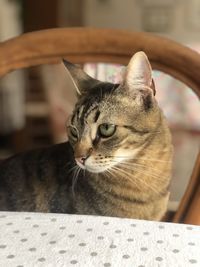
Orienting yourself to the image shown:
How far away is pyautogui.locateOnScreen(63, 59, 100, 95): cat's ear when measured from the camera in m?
0.71

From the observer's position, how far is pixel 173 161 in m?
0.77

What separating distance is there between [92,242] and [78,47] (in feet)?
1.27

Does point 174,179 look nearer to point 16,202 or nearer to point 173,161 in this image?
point 173,161

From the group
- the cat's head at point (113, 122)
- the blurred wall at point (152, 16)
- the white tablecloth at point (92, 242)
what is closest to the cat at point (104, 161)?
the cat's head at point (113, 122)

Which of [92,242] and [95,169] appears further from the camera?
[95,169]

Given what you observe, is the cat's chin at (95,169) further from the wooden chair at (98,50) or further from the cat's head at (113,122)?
the wooden chair at (98,50)

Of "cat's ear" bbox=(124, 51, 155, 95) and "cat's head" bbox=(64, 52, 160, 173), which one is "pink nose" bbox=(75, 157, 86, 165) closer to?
"cat's head" bbox=(64, 52, 160, 173)

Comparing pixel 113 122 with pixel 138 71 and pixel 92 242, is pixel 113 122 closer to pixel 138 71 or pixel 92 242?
pixel 138 71

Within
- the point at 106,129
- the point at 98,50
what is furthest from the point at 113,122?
the point at 98,50

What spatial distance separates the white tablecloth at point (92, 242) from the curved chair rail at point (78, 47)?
12.1 inches

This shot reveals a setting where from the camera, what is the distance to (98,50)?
2.65ft

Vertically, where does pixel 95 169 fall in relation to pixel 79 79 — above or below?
below

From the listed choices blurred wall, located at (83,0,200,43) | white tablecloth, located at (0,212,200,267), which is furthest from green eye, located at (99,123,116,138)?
blurred wall, located at (83,0,200,43)

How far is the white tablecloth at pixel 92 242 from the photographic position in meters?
0.50
